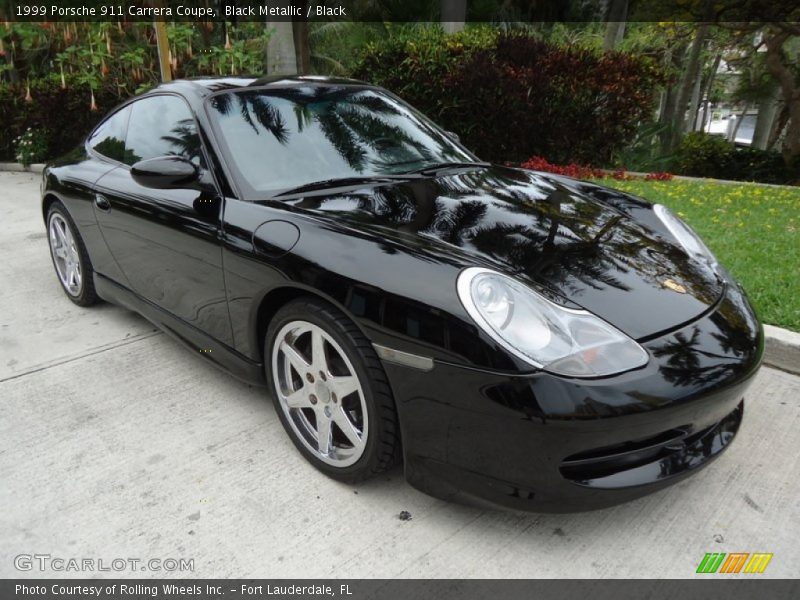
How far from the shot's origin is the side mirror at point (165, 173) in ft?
8.36

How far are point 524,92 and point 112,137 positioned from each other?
5614 millimetres

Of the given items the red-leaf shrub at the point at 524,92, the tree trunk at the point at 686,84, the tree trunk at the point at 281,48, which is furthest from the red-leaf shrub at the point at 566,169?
the tree trunk at the point at 686,84

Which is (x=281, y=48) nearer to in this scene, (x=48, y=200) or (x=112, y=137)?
(x=48, y=200)

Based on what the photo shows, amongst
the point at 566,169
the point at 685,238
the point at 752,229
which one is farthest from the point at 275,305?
the point at 566,169

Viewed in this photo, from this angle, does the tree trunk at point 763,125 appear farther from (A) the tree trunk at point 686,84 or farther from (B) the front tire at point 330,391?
(B) the front tire at point 330,391

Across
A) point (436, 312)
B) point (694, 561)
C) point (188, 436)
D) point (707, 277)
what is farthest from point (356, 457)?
point (707, 277)

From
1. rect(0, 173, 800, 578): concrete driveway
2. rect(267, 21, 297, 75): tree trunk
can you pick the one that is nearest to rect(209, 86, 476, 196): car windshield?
rect(0, 173, 800, 578): concrete driveway

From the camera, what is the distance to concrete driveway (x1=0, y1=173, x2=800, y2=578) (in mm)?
1952

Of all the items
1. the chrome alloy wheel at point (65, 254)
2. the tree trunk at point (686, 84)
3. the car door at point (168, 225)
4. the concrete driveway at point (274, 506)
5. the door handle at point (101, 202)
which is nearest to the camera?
the concrete driveway at point (274, 506)

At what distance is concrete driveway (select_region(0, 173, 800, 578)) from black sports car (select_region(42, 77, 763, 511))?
8.5 inches

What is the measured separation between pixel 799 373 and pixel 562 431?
2006mm

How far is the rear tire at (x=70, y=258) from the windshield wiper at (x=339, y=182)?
1.92 meters

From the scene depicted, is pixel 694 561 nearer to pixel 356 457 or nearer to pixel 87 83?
pixel 356 457
